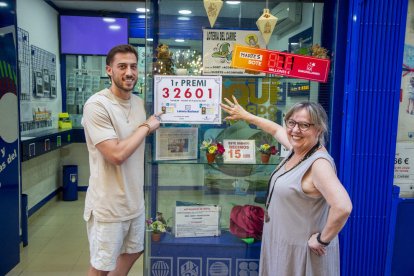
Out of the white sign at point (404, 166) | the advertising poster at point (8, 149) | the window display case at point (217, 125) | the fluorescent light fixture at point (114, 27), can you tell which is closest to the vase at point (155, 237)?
the window display case at point (217, 125)

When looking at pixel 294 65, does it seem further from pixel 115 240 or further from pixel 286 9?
pixel 115 240

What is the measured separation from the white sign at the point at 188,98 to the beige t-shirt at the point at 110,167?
187mm

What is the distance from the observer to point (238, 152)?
2.36 meters

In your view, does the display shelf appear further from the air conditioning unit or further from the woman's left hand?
the woman's left hand

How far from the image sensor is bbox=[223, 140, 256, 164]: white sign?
2.35 meters

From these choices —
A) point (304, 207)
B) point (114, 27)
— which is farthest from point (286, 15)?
point (114, 27)

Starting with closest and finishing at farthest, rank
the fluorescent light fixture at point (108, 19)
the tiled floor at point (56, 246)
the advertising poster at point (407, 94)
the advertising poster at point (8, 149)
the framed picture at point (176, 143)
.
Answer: the framed picture at point (176, 143) < the advertising poster at point (407, 94) < the advertising poster at point (8, 149) < the tiled floor at point (56, 246) < the fluorescent light fixture at point (108, 19)

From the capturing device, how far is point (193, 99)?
86.4 inches

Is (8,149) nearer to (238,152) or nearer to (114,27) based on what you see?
(238,152)

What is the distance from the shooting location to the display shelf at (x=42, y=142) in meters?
3.82

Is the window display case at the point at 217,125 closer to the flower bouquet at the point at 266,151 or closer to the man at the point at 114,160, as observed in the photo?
the flower bouquet at the point at 266,151

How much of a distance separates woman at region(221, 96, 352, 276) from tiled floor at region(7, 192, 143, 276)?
6.51ft

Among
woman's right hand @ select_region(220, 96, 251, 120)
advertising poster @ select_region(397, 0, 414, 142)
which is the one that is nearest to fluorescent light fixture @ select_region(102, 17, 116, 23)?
woman's right hand @ select_region(220, 96, 251, 120)

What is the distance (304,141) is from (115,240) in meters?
1.17
